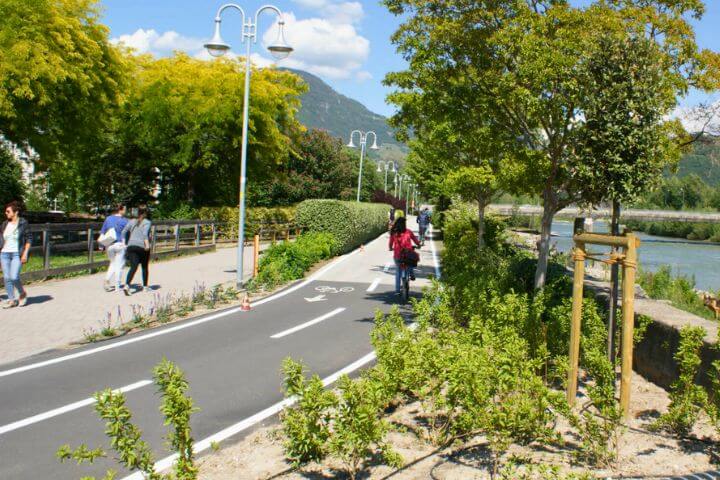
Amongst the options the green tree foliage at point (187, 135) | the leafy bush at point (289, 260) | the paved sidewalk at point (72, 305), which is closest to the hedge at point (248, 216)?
the green tree foliage at point (187, 135)

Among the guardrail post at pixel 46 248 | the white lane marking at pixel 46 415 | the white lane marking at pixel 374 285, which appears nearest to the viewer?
the white lane marking at pixel 46 415

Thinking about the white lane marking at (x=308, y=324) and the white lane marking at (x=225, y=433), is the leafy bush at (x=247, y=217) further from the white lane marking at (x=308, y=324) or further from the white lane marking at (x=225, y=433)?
the white lane marking at (x=225, y=433)

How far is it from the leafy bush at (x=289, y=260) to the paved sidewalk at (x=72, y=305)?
104 centimetres

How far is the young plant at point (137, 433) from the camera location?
3.50 meters

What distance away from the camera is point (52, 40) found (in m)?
20.8

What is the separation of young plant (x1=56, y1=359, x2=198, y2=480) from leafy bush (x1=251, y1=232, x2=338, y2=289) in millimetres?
11129

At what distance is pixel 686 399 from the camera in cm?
494

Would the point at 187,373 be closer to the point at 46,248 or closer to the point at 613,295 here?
the point at 613,295

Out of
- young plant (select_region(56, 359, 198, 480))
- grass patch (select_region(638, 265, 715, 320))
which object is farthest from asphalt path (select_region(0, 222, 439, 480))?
grass patch (select_region(638, 265, 715, 320))

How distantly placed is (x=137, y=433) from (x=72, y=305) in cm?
894

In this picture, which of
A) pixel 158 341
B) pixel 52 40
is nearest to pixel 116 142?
pixel 52 40

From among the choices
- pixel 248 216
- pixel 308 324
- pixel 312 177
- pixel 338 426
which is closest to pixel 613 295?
pixel 338 426

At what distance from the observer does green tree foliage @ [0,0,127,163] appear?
19.7m

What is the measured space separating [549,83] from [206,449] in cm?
672
